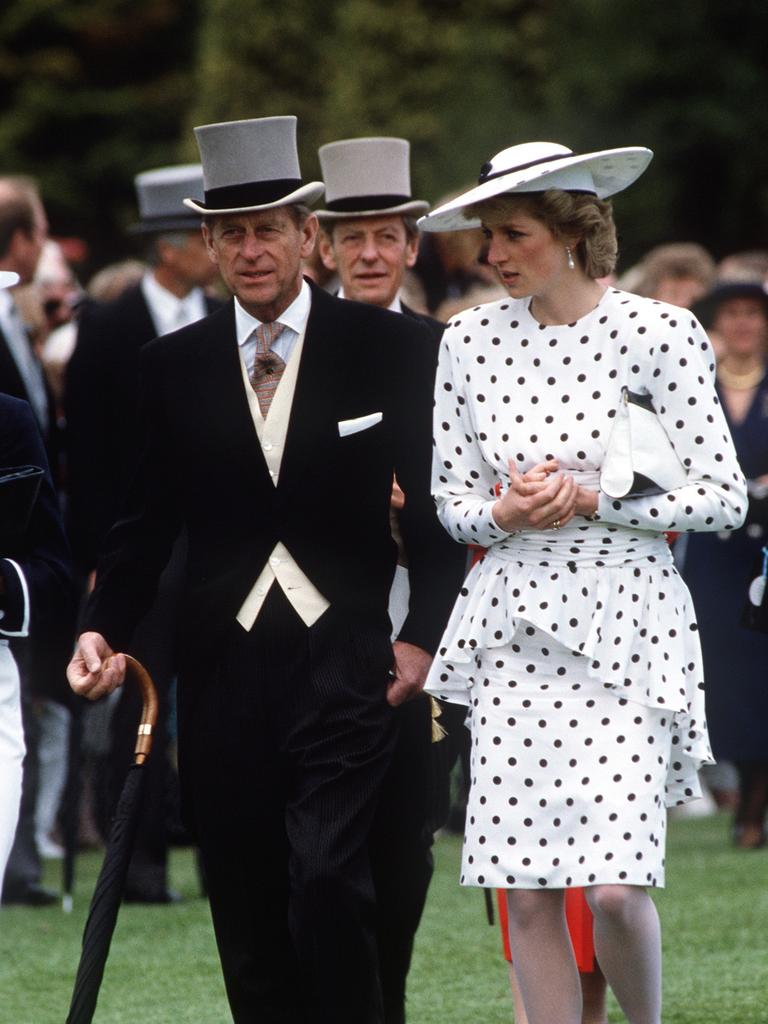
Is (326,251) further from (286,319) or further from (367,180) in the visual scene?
(286,319)

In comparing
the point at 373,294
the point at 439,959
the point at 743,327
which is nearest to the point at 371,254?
the point at 373,294

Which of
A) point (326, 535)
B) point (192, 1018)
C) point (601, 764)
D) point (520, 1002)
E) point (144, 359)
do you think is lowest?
point (192, 1018)

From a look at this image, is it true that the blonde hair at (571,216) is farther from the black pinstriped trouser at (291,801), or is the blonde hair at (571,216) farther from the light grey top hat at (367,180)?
the light grey top hat at (367,180)

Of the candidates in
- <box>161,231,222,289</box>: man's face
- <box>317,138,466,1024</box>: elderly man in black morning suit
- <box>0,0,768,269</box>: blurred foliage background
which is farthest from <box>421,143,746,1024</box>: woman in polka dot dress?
<box>0,0,768,269</box>: blurred foliage background

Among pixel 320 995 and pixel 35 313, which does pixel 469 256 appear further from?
pixel 320 995

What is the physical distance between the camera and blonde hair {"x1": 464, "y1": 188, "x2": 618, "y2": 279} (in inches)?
193

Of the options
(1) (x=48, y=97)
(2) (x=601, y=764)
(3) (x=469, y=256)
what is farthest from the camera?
(1) (x=48, y=97)

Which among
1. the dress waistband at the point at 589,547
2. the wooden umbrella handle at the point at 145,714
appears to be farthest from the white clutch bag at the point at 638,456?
the wooden umbrella handle at the point at 145,714

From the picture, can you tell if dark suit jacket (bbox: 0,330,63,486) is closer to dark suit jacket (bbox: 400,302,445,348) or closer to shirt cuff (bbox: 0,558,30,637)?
dark suit jacket (bbox: 400,302,445,348)

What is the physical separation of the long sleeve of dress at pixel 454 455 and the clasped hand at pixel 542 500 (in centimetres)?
22

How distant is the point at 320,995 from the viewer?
4.88 m

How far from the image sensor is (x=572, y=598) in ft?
15.8

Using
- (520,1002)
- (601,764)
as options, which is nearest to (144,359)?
(601,764)

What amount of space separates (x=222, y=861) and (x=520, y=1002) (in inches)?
37.4
